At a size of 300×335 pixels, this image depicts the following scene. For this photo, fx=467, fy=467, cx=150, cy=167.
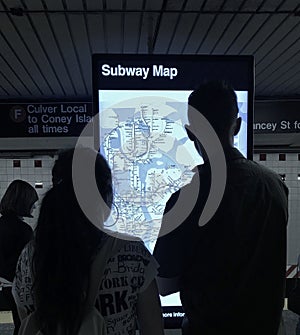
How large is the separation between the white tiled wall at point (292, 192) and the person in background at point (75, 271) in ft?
18.8

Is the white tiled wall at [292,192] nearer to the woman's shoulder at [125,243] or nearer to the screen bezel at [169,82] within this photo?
the screen bezel at [169,82]

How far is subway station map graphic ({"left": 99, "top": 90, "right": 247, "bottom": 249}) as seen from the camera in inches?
97.9

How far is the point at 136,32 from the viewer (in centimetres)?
361

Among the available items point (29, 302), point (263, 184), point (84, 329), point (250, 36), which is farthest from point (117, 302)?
point (250, 36)

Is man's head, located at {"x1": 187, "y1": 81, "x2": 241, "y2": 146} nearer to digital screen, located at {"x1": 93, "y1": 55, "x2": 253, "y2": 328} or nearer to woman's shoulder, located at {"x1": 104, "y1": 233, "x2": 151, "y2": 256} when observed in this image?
woman's shoulder, located at {"x1": 104, "y1": 233, "x2": 151, "y2": 256}

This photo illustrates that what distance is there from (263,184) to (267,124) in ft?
12.8

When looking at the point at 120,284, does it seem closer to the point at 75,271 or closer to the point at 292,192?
the point at 75,271

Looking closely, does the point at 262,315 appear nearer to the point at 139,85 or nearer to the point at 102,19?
the point at 139,85

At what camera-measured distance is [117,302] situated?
1.48 metres

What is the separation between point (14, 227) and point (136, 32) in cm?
172

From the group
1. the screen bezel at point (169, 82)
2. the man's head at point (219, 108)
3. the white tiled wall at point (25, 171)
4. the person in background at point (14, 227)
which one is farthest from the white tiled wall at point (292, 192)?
the man's head at point (219, 108)

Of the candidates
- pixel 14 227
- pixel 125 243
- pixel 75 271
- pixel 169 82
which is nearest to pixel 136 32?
pixel 169 82

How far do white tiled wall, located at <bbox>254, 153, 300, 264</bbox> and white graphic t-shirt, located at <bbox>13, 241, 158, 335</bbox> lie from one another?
5.72 meters

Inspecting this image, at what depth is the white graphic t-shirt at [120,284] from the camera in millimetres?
1464
